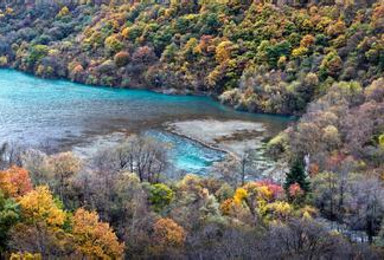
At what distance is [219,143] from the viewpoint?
311 feet

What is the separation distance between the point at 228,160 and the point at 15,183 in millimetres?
37900

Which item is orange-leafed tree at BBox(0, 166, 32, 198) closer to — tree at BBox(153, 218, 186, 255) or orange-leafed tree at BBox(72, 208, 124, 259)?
orange-leafed tree at BBox(72, 208, 124, 259)

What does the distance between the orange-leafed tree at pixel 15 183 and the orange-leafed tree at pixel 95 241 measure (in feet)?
25.5

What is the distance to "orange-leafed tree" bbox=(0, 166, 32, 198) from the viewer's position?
1944 inches

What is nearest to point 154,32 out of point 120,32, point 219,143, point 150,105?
point 120,32

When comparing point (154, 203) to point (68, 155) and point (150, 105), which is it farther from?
point (150, 105)

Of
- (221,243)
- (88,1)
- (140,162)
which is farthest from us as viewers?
(88,1)

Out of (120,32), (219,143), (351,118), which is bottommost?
(219,143)

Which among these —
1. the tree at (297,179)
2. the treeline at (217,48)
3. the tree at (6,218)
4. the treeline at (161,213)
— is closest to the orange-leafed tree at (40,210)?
the treeline at (161,213)

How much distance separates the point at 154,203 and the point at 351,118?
128 ft

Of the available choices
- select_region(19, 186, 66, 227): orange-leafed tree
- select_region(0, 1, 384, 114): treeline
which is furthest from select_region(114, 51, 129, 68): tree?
select_region(19, 186, 66, 227): orange-leafed tree

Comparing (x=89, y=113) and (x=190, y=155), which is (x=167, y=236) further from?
(x=89, y=113)

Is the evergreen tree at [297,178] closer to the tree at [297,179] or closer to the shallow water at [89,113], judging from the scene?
the tree at [297,179]

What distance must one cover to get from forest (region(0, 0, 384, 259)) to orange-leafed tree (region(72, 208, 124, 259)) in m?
0.11
